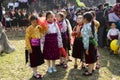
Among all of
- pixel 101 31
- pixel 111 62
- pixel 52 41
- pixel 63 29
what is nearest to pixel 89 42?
pixel 52 41

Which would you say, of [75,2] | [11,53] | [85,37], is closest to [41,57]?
[85,37]

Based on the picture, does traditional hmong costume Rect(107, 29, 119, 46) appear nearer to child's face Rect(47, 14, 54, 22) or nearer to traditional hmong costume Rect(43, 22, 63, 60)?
traditional hmong costume Rect(43, 22, 63, 60)

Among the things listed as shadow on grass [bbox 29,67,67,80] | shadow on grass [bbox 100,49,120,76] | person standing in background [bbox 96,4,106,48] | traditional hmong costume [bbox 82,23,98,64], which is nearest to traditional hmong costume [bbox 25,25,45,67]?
shadow on grass [bbox 29,67,67,80]

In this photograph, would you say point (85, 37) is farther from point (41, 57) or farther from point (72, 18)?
point (72, 18)

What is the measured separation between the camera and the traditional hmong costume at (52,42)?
297 inches

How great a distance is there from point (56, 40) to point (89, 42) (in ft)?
2.77

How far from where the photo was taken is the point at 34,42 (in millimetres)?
7238

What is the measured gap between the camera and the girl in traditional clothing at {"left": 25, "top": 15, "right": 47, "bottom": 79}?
23.4ft

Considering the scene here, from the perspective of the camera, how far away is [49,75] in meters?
7.66

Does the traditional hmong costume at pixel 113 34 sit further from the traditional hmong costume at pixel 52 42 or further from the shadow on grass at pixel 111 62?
the traditional hmong costume at pixel 52 42

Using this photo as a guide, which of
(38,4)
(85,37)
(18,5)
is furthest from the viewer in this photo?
(38,4)

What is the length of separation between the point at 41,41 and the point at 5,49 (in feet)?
11.3

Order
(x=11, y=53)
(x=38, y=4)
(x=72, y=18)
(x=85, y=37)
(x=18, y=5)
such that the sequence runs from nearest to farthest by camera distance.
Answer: (x=85, y=37), (x=11, y=53), (x=72, y=18), (x=18, y=5), (x=38, y=4)

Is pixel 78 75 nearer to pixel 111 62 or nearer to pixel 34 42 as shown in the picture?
pixel 34 42
